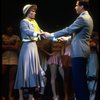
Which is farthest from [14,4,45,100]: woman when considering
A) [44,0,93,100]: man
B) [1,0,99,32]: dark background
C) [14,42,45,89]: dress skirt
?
[44,0,93,100]: man

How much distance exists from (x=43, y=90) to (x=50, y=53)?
18.6 inches

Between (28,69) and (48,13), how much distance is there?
79cm

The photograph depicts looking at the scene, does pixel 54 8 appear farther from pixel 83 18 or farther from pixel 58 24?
pixel 83 18

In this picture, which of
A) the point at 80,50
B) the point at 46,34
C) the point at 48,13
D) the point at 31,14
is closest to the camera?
the point at 80,50

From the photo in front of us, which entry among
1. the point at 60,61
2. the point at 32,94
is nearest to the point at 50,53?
the point at 60,61

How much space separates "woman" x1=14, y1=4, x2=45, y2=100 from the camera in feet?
16.5

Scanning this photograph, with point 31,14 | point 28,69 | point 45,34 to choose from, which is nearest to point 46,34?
point 45,34

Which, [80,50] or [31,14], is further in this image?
[31,14]

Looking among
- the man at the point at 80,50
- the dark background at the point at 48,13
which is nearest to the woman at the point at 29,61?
the dark background at the point at 48,13

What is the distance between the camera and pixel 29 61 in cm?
504

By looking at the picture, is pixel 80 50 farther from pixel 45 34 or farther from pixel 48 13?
pixel 48 13

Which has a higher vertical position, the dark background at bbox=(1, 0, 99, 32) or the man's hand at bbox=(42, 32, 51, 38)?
the dark background at bbox=(1, 0, 99, 32)

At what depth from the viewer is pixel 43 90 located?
16.8 ft

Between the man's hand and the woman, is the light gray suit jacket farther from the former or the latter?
the woman
